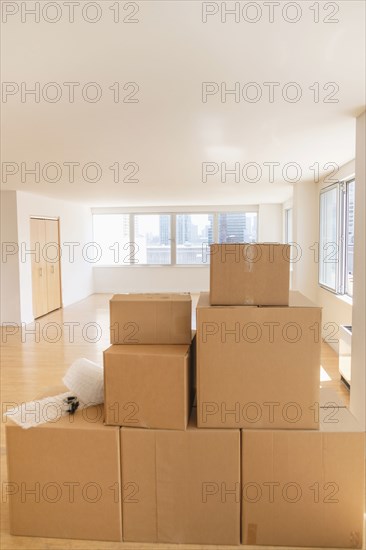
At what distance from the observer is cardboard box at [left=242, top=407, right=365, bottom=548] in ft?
6.15

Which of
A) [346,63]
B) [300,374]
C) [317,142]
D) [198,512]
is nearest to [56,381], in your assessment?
[198,512]

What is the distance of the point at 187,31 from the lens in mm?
1865

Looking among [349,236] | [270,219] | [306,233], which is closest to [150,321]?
[349,236]

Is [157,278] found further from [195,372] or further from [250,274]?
[250,274]

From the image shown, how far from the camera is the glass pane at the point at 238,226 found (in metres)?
10.6

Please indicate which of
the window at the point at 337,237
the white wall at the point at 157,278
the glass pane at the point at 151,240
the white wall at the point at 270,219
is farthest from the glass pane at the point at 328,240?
the glass pane at the point at 151,240

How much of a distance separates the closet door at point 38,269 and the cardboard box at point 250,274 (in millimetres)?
6150

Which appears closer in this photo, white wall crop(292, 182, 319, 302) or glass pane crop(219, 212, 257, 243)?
white wall crop(292, 182, 319, 302)

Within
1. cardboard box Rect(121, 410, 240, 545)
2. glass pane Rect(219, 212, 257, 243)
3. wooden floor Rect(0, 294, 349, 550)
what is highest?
glass pane Rect(219, 212, 257, 243)

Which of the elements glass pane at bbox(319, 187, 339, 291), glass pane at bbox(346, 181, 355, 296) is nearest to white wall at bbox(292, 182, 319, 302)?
glass pane at bbox(319, 187, 339, 291)

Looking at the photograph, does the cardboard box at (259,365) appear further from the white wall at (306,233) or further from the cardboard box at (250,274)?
the white wall at (306,233)

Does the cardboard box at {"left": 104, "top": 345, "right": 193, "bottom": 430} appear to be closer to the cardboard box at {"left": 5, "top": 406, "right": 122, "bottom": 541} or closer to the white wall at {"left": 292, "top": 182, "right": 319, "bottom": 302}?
the cardboard box at {"left": 5, "top": 406, "right": 122, "bottom": 541}

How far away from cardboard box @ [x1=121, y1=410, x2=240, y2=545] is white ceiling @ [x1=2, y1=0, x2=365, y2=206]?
180cm

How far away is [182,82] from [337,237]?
11.9ft
